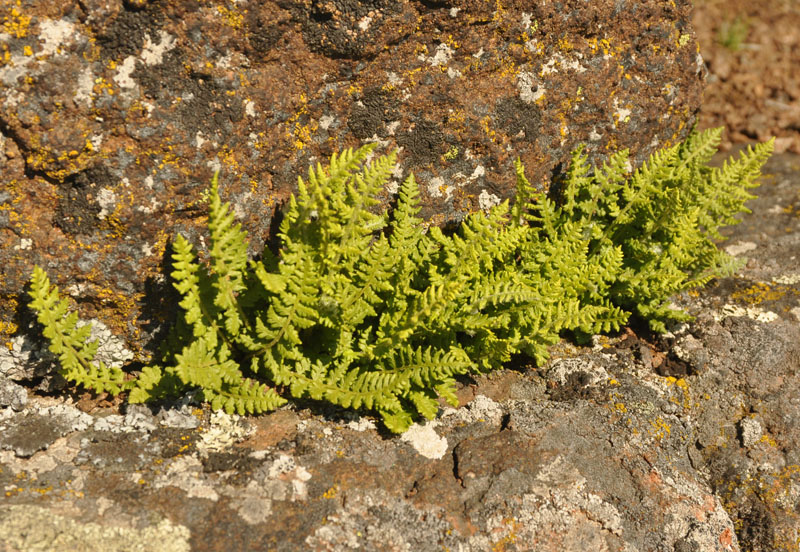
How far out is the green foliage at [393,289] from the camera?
313cm

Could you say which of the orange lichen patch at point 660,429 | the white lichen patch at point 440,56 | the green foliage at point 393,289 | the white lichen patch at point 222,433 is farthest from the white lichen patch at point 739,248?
the white lichen patch at point 222,433

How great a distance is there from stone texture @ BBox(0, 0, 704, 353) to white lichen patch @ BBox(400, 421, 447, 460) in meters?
1.22

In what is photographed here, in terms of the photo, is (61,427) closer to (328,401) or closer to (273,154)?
(328,401)

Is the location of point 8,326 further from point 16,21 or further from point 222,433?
point 16,21

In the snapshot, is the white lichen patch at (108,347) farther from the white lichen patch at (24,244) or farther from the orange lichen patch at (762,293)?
the orange lichen patch at (762,293)

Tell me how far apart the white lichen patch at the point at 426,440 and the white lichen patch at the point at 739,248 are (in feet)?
8.67

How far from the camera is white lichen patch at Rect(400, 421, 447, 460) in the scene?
3.21 m

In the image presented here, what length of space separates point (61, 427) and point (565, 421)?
238 cm

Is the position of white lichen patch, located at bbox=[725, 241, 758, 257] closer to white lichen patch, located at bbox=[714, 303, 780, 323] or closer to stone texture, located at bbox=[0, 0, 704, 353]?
white lichen patch, located at bbox=[714, 303, 780, 323]

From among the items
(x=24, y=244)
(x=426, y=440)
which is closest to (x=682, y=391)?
(x=426, y=440)

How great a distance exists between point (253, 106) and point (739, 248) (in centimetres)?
341

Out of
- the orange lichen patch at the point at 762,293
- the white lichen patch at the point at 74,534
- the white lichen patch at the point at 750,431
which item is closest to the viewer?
the white lichen patch at the point at 74,534

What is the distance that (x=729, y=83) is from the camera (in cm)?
693

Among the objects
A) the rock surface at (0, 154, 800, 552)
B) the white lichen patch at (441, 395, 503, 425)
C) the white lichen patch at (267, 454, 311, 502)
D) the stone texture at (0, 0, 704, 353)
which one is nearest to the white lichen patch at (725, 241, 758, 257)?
the rock surface at (0, 154, 800, 552)
